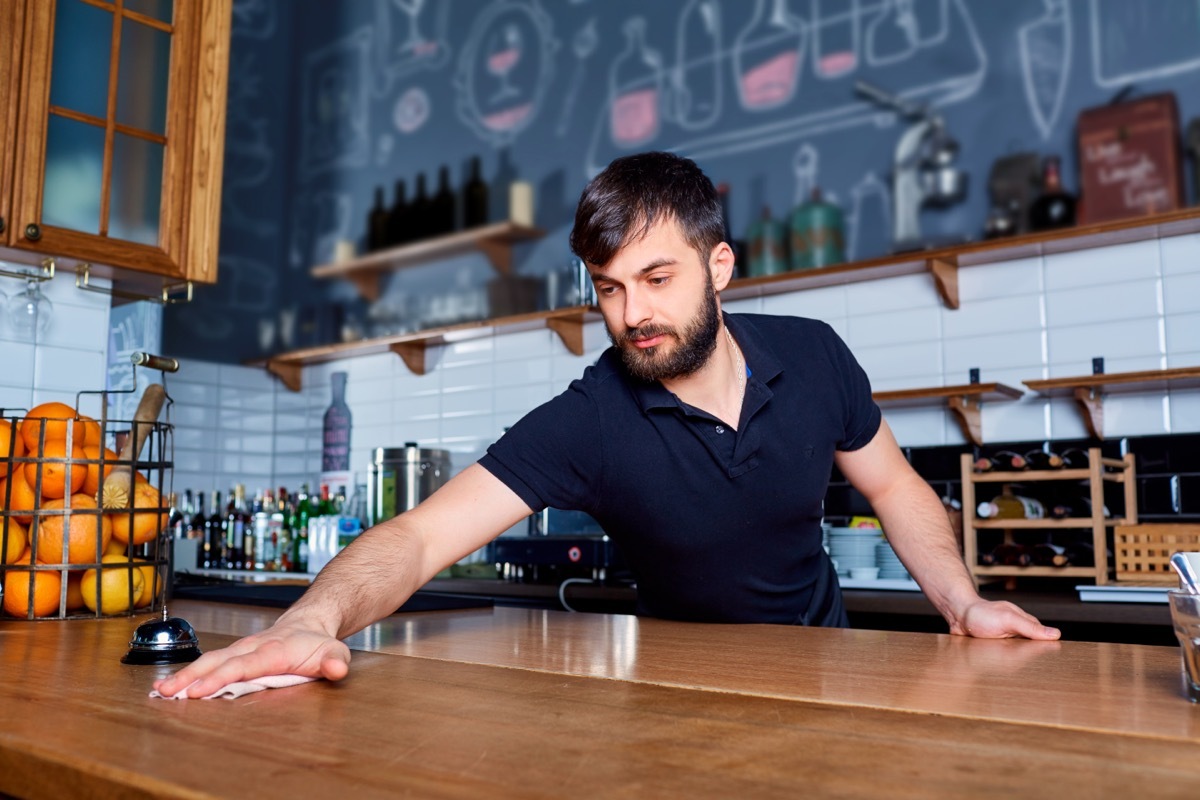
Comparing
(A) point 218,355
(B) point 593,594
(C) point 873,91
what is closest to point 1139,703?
(B) point 593,594

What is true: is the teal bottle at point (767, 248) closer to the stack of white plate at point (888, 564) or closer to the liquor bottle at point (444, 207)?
the stack of white plate at point (888, 564)

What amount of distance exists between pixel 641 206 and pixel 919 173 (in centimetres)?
206

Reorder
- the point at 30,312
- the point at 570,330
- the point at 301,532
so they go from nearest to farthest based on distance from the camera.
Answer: the point at 30,312
the point at 570,330
the point at 301,532

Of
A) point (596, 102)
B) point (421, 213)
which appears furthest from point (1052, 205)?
point (421, 213)

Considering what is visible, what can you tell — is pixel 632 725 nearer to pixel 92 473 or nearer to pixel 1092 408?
pixel 92 473

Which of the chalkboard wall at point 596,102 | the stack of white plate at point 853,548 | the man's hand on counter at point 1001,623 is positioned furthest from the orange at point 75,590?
the chalkboard wall at point 596,102

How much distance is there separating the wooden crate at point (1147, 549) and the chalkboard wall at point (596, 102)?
43.9 inches

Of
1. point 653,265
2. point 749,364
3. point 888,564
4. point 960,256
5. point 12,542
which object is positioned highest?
point 960,256

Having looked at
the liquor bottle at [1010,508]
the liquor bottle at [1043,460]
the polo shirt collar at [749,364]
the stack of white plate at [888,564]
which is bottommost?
the stack of white plate at [888,564]

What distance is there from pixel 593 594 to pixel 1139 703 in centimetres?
205

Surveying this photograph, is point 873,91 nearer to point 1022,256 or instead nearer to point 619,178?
point 1022,256

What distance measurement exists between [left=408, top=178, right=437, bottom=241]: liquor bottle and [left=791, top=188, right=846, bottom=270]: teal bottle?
1.87 metres

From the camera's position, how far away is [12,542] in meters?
1.32

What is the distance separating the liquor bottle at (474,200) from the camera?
4551mm
